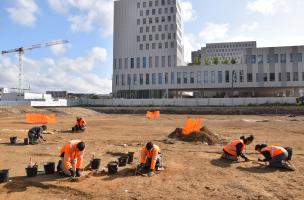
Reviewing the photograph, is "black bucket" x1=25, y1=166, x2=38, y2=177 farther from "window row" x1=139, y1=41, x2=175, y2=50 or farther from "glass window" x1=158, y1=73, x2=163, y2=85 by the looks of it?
"window row" x1=139, y1=41, x2=175, y2=50

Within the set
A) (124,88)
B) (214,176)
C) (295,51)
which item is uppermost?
(295,51)

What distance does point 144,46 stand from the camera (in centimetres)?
9956

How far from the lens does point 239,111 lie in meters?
59.3

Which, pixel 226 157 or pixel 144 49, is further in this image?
pixel 144 49

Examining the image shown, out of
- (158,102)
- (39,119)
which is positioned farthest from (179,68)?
(39,119)

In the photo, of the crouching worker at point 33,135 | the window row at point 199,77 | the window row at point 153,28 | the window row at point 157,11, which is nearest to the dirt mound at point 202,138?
the crouching worker at point 33,135

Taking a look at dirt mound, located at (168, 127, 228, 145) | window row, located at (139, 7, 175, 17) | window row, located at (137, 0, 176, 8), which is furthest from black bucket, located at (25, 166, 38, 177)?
window row, located at (137, 0, 176, 8)

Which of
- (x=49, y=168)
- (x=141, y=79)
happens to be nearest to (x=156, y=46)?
(x=141, y=79)

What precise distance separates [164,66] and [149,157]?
85884mm

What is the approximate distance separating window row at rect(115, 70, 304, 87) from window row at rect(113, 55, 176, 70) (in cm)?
278

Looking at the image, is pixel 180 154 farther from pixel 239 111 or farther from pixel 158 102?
pixel 158 102

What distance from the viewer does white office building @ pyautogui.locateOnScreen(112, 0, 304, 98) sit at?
86000 millimetres

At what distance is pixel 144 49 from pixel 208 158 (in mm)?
86894

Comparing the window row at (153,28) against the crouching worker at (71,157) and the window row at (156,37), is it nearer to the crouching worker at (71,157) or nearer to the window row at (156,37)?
the window row at (156,37)
